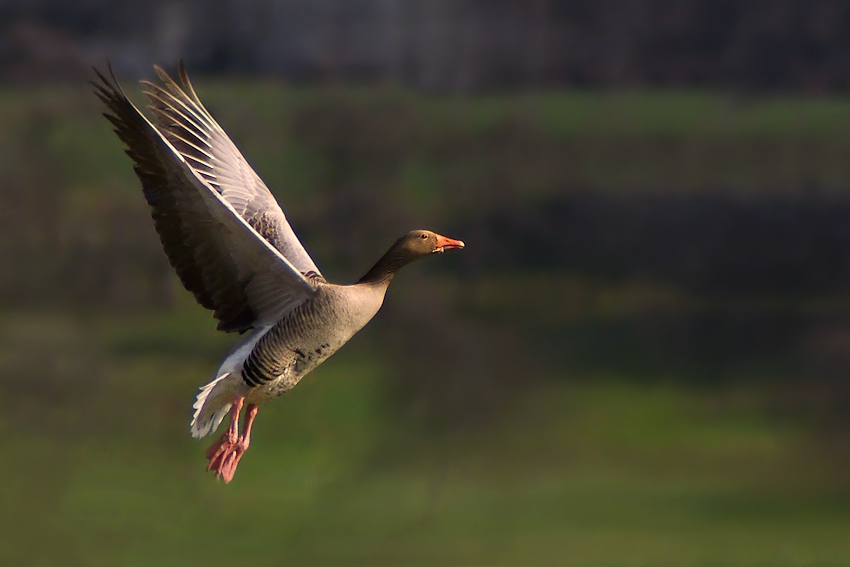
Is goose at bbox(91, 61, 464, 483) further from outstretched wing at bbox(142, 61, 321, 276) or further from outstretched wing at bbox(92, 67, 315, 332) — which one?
outstretched wing at bbox(142, 61, 321, 276)

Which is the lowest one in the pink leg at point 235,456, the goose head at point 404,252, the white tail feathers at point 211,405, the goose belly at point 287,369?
the pink leg at point 235,456

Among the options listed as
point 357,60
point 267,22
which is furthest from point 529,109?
point 267,22

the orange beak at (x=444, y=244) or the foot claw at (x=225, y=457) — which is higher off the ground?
the orange beak at (x=444, y=244)

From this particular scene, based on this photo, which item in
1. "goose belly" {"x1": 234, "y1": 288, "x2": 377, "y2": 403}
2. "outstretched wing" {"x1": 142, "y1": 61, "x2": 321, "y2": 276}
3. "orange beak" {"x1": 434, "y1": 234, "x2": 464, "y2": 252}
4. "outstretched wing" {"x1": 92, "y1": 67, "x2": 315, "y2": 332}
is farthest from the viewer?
"outstretched wing" {"x1": 142, "y1": 61, "x2": 321, "y2": 276}

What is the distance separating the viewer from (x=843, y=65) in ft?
57.7

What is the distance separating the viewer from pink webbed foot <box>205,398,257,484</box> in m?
4.47

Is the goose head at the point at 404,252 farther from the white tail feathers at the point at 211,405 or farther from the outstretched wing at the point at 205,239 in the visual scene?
the white tail feathers at the point at 211,405

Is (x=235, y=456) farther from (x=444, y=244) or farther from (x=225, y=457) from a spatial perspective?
(x=444, y=244)

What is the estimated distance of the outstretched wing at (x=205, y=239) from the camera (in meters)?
3.93

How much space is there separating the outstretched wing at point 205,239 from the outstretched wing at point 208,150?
0.51 metres

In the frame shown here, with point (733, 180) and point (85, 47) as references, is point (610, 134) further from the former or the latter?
point (85, 47)

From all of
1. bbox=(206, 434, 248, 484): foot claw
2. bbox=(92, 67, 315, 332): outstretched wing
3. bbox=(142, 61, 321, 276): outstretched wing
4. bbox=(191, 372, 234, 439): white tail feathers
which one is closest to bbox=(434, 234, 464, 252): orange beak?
bbox=(92, 67, 315, 332): outstretched wing

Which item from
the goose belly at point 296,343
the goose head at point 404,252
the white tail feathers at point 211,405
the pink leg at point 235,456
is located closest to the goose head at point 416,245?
the goose head at point 404,252

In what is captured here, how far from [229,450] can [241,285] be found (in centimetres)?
61
